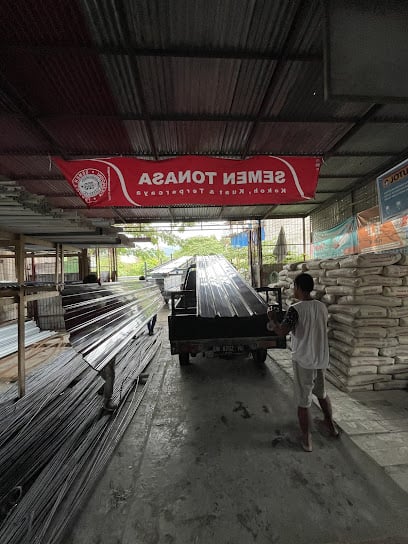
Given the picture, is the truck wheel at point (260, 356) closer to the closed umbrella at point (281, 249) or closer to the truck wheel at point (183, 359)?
the truck wheel at point (183, 359)

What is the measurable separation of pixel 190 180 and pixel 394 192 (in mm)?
4102

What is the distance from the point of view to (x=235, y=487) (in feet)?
6.69

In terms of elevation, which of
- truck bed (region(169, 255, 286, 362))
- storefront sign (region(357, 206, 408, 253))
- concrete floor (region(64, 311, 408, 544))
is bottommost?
concrete floor (region(64, 311, 408, 544))

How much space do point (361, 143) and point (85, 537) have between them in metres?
6.52

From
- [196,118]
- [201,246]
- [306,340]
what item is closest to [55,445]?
[306,340]

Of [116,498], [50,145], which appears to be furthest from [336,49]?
[50,145]

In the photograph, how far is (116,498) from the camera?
198 centimetres

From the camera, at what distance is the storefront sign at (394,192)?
4574 mm

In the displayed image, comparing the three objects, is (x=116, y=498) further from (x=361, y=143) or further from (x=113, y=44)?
(x=361, y=143)

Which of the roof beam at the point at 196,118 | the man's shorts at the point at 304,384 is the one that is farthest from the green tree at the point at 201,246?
the man's shorts at the point at 304,384

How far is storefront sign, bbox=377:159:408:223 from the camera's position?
4574 mm

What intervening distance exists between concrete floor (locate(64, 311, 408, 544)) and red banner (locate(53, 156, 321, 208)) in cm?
352

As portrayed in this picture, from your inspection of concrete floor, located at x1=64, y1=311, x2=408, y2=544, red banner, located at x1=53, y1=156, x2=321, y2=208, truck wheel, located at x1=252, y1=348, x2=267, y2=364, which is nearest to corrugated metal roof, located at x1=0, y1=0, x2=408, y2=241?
red banner, located at x1=53, y1=156, x2=321, y2=208

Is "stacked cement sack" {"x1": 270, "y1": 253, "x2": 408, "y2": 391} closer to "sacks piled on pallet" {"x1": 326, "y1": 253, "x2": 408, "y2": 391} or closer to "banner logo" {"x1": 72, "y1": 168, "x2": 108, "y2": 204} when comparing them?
"sacks piled on pallet" {"x1": 326, "y1": 253, "x2": 408, "y2": 391}
